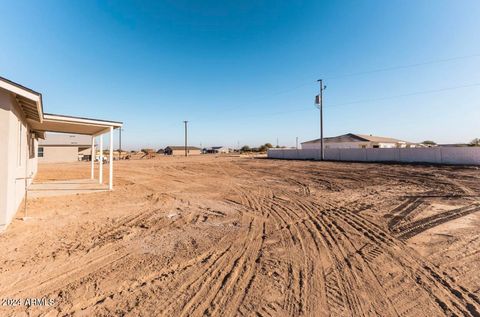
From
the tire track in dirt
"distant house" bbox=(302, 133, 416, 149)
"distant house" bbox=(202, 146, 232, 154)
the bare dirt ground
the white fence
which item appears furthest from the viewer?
"distant house" bbox=(202, 146, 232, 154)

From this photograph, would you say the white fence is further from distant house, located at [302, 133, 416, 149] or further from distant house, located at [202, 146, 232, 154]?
distant house, located at [202, 146, 232, 154]

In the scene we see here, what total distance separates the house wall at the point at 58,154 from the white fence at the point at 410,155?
114 feet

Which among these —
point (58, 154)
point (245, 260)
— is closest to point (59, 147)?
point (58, 154)

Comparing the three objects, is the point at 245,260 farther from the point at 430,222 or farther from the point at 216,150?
the point at 216,150

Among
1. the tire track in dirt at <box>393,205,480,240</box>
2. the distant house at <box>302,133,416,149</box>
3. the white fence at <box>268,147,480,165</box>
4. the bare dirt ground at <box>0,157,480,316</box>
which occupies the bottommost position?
the bare dirt ground at <box>0,157,480,316</box>

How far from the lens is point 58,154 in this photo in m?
32.2

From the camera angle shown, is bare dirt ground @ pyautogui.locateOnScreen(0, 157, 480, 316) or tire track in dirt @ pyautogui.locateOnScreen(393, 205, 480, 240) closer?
bare dirt ground @ pyautogui.locateOnScreen(0, 157, 480, 316)

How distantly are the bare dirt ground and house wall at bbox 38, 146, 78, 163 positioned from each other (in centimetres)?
3214

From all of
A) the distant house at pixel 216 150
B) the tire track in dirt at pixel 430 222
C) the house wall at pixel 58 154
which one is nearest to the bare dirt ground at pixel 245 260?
the tire track in dirt at pixel 430 222

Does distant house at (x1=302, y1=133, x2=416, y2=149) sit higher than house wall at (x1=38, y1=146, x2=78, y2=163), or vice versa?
distant house at (x1=302, y1=133, x2=416, y2=149)

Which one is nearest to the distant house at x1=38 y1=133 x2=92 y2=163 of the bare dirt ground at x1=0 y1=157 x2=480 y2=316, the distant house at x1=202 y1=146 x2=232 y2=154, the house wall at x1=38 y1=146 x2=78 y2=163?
the house wall at x1=38 y1=146 x2=78 y2=163

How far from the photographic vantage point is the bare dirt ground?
2598mm

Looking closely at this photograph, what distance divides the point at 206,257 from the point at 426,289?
3.09m

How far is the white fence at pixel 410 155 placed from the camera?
736 inches
